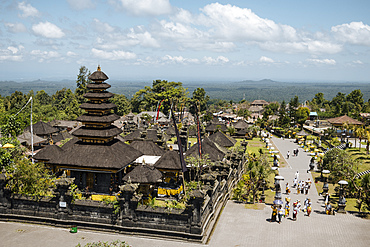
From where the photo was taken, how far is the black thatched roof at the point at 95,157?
24641 mm

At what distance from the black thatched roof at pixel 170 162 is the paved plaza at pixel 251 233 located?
5374mm

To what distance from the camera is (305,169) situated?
39.8 meters

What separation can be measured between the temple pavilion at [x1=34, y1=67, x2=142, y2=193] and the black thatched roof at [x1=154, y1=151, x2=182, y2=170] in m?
2.30

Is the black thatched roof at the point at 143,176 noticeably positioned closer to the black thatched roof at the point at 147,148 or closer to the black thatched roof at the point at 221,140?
the black thatched roof at the point at 147,148

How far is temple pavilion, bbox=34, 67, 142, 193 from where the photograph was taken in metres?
24.9

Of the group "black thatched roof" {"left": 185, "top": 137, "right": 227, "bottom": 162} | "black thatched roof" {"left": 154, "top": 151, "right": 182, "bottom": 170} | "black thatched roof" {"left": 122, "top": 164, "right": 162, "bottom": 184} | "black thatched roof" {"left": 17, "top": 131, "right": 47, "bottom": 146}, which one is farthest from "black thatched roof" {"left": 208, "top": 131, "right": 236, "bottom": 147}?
"black thatched roof" {"left": 17, "top": 131, "right": 47, "bottom": 146}

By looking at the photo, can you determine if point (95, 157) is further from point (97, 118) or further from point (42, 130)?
point (42, 130)

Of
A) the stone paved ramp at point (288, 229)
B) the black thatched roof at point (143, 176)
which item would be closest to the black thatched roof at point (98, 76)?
the black thatched roof at point (143, 176)

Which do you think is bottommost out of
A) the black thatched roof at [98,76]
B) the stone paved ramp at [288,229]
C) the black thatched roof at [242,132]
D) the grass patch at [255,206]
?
the black thatched roof at [242,132]

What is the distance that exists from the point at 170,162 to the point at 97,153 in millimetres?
5537

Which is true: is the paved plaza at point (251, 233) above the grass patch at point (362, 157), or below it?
above

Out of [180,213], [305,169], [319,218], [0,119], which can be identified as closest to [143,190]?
[180,213]

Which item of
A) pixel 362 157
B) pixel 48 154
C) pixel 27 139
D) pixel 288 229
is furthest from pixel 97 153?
pixel 362 157

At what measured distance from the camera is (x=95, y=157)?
2508 cm
